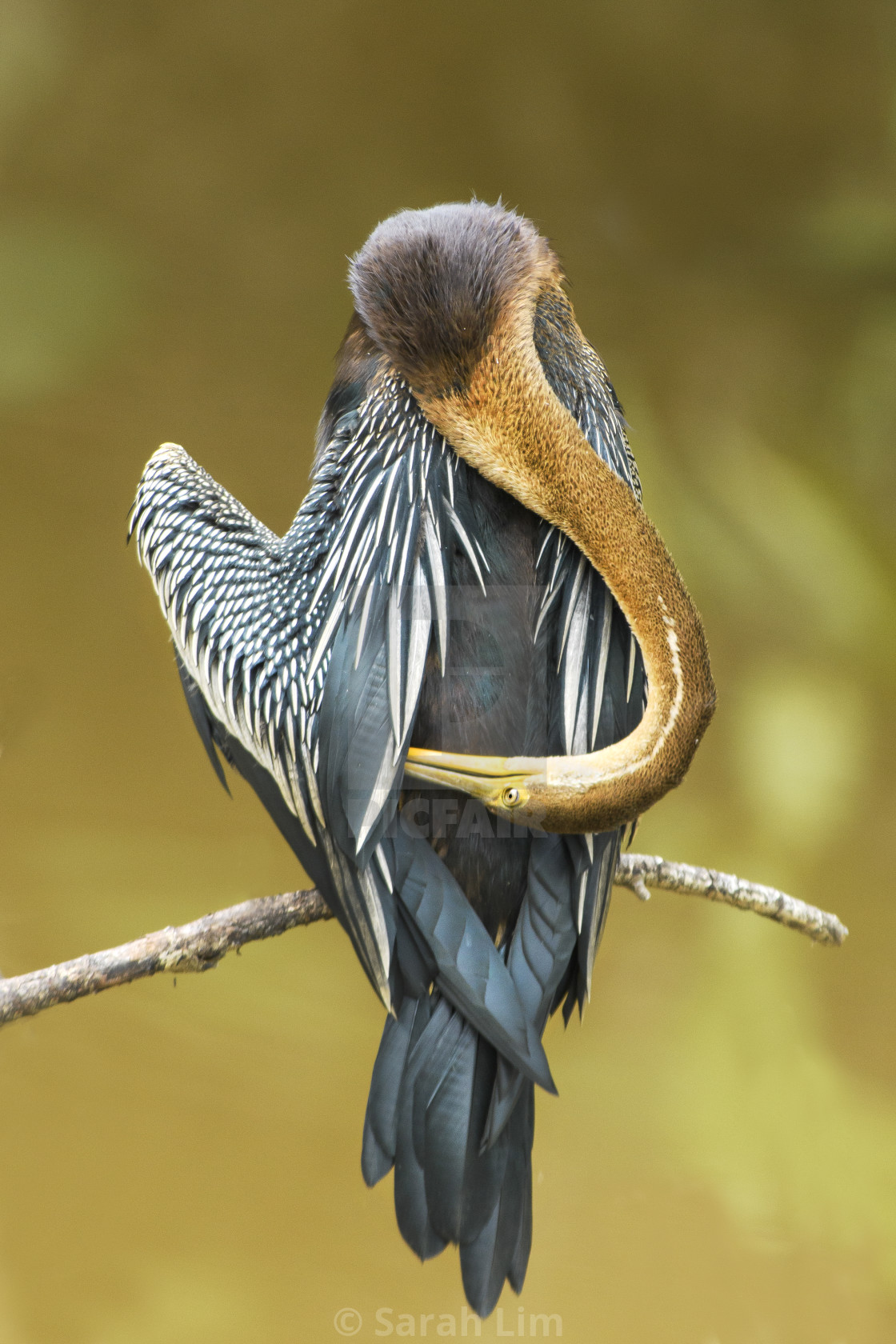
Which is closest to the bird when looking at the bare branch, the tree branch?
the tree branch

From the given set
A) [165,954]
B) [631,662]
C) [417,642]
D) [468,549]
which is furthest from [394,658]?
[165,954]

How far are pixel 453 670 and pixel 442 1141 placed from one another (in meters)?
0.47

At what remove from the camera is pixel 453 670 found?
1079 millimetres

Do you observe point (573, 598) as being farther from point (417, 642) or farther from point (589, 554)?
point (417, 642)

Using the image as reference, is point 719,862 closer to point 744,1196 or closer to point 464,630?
point 744,1196

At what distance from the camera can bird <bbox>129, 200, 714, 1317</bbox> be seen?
1024 millimetres

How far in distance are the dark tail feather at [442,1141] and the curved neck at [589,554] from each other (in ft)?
0.91

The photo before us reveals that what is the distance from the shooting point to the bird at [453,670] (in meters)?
1.02

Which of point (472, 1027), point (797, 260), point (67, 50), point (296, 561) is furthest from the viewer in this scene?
point (797, 260)

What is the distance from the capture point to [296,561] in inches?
44.9

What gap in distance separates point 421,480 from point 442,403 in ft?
0.27

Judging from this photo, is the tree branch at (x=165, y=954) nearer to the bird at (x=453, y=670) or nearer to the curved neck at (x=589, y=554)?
the bird at (x=453, y=670)

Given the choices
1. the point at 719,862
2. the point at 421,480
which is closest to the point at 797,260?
the point at 719,862

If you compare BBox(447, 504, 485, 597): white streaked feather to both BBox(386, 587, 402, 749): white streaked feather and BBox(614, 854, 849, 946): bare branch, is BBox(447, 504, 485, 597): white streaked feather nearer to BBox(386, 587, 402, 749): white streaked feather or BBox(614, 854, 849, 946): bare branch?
BBox(386, 587, 402, 749): white streaked feather
